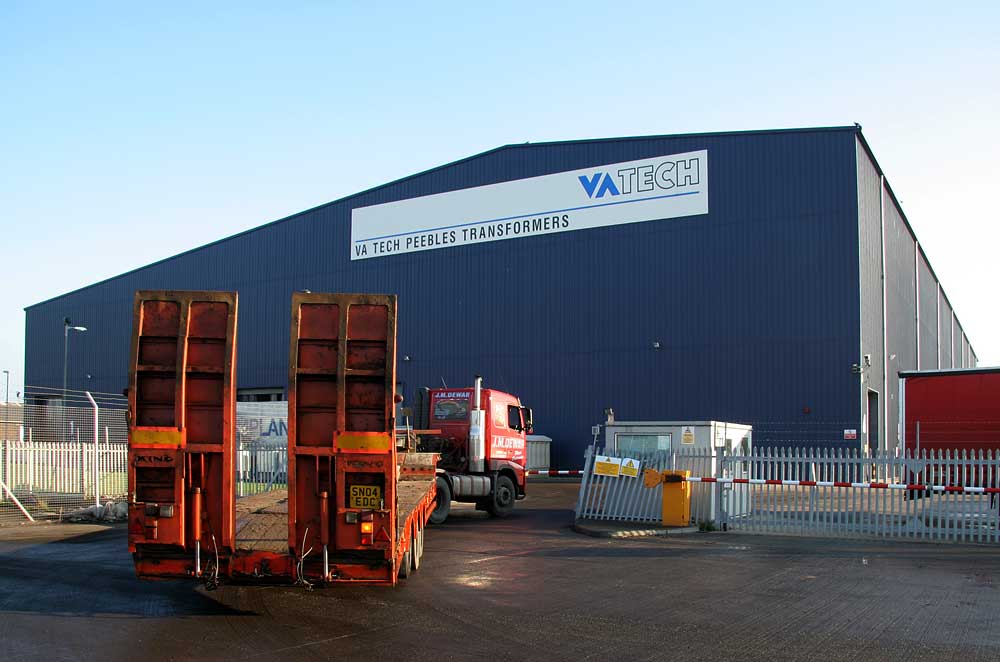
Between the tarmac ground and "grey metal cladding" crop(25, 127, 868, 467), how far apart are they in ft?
59.5

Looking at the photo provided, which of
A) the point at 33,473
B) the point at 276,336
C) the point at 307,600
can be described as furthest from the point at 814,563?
the point at 276,336

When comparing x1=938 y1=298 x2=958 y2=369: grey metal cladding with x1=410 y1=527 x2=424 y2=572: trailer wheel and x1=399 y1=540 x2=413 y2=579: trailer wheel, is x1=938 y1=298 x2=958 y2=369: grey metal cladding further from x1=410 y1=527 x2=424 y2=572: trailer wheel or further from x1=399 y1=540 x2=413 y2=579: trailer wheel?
x1=399 y1=540 x2=413 y2=579: trailer wheel

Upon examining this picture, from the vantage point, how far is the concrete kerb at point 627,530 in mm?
16000

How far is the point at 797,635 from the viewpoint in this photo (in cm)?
804

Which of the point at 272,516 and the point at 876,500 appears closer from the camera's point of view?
the point at 272,516

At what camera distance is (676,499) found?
17.0 metres

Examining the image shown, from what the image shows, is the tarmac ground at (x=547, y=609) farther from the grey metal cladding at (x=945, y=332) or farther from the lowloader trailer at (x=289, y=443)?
the grey metal cladding at (x=945, y=332)

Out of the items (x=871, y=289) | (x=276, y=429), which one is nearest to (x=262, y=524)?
(x=276, y=429)

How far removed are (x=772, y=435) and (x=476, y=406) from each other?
16.2m

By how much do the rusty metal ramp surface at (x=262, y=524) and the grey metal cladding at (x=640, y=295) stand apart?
2294cm

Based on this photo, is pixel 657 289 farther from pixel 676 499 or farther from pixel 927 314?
pixel 927 314

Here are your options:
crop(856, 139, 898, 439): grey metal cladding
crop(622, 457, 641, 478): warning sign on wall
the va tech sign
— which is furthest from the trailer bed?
the va tech sign

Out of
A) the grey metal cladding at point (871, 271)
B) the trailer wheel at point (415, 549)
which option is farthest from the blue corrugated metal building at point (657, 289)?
the trailer wheel at point (415, 549)

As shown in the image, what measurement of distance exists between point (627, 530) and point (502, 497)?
4774mm
